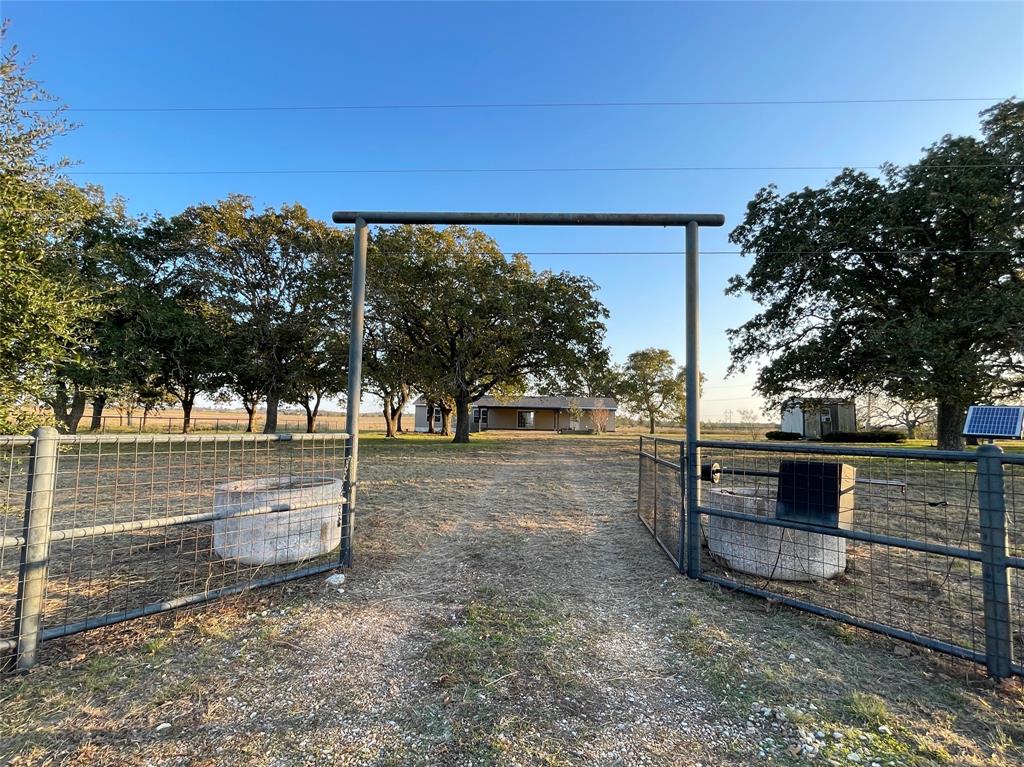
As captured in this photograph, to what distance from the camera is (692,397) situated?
12.4 feet

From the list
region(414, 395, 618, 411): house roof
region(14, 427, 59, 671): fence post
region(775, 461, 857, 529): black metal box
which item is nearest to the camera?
region(14, 427, 59, 671): fence post

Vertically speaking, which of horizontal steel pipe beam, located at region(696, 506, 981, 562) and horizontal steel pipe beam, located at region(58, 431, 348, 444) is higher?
horizontal steel pipe beam, located at region(58, 431, 348, 444)

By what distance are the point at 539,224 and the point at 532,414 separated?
38055mm

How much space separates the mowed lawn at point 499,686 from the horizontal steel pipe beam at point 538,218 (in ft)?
10.5

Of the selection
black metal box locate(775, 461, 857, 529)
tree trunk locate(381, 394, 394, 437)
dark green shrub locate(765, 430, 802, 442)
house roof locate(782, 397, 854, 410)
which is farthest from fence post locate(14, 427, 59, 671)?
dark green shrub locate(765, 430, 802, 442)

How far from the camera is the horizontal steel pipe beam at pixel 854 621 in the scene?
236 cm

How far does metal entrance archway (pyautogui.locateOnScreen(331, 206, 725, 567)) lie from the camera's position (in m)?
3.74

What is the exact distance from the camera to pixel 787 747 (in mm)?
1787

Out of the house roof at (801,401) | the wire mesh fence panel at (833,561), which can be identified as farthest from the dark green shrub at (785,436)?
the wire mesh fence panel at (833,561)

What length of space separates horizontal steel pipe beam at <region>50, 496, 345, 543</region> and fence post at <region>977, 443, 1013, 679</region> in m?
4.40

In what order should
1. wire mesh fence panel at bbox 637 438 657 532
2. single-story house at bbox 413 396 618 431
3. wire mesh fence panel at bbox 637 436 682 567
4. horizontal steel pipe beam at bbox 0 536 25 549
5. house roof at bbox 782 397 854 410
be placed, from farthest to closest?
1. single-story house at bbox 413 396 618 431
2. house roof at bbox 782 397 854 410
3. wire mesh fence panel at bbox 637 438 657 532
4. wire mesh fence panel at bbox 637 436 682 567
5. horizontal steel pipe beam at bbox 0 536 25 549

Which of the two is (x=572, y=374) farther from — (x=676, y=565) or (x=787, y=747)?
(x=787, y=747)

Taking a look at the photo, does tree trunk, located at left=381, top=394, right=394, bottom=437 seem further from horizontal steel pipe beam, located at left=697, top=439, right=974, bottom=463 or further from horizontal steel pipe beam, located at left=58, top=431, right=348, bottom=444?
horizontal steel pipe beam, located at left=697, top=439, right=974, bottom=463

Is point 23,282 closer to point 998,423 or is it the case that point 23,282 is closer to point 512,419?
point 998,423
